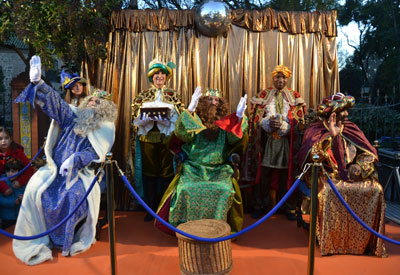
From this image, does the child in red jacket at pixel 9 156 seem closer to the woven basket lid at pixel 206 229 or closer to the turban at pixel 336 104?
the woven basket lid at pixel 206 229

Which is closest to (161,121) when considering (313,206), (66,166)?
(66,166)

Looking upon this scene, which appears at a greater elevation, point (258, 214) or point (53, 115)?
point (53, 115)

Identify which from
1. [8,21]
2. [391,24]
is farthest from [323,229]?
[391,24]

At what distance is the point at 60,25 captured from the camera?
4.52 metres

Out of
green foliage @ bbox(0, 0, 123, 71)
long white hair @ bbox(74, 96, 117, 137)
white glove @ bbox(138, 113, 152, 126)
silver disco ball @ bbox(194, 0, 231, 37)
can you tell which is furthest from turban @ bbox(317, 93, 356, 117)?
green foliage @ bbox(0, 0, 123, 71)

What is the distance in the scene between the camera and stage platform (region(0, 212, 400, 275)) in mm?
3082

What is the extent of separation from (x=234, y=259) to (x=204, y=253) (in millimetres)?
672

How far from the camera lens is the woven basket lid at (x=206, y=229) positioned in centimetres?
280

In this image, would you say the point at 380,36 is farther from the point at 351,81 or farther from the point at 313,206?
the point at 313,206

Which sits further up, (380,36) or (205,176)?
(380,36)

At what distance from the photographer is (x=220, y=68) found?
5.13 m

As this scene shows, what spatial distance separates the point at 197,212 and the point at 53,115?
2.00 m

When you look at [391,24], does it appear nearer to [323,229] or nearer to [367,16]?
[367,16]

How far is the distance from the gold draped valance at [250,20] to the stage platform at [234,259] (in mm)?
3156
